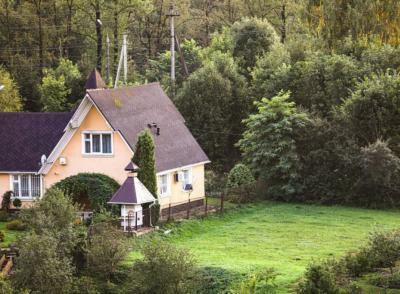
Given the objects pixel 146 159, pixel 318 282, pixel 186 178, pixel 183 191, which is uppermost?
pixel 146 159

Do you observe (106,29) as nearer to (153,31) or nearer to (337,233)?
(153,31)

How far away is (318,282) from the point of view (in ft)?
85.8

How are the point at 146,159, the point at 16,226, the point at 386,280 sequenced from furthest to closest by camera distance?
the point at 146,159, the point at 16,226, the point at 386,280

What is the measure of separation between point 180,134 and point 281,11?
94.1 ft

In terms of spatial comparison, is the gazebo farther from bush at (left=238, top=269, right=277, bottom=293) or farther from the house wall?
bush at (left=238, top=269, right=277, bottom=293)

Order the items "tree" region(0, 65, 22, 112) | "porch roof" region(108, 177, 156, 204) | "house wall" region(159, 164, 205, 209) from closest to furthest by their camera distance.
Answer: "porch roof" region(108, 177, 156, 204), "house wall" region(159, 164, 205, 209), "tree" region(0, 65, 22, 112)

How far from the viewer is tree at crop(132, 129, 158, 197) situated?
124 ft

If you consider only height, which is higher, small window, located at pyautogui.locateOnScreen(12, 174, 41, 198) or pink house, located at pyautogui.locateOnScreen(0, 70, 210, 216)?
pink house, located at pyautogui.locateOnScreen(0, 70, 210, 216)

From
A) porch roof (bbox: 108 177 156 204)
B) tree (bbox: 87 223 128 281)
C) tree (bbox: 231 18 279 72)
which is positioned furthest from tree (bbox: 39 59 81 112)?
tree (bbox: 87 223 128 281)

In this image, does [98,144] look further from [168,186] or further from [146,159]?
[168,186]

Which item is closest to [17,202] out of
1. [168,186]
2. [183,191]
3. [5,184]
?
[5,184]

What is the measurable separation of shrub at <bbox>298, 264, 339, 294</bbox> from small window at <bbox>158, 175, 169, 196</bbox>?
562 inches

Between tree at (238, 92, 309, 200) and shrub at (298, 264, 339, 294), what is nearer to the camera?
shrub at (298, 264, 339, 294)

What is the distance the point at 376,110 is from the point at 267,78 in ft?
29.3
